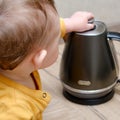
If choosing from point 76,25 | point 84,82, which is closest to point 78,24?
point 76,25

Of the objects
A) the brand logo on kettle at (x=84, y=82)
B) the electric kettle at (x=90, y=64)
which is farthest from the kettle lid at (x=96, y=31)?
the brand logo on kettle at (x=84, y=82)

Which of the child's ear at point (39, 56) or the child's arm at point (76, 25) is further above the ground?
the child's ear at point (39, 56)

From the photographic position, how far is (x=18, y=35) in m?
0.48

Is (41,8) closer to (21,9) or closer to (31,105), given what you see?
(21,9)

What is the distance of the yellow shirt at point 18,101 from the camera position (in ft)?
1.79

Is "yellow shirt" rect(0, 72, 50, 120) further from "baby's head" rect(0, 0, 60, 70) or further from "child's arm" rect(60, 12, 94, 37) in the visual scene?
"child's arm" rect(60, 12, 94, 37)

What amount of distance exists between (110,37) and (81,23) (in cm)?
7

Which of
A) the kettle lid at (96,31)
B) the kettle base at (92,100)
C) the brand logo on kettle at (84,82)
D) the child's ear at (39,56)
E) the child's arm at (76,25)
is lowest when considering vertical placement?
the kettle base at (92,100)

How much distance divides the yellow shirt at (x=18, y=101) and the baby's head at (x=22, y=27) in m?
0.05

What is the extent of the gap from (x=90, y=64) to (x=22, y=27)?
26 cm

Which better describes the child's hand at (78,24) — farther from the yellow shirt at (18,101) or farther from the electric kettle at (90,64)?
the yellow shirt at (18,101)

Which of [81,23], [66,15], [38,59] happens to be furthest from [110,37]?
[66,15]

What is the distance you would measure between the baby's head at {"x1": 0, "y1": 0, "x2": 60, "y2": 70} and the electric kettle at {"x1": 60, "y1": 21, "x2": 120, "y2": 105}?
0.18m

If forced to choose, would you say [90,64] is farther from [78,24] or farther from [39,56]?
[39,56]
